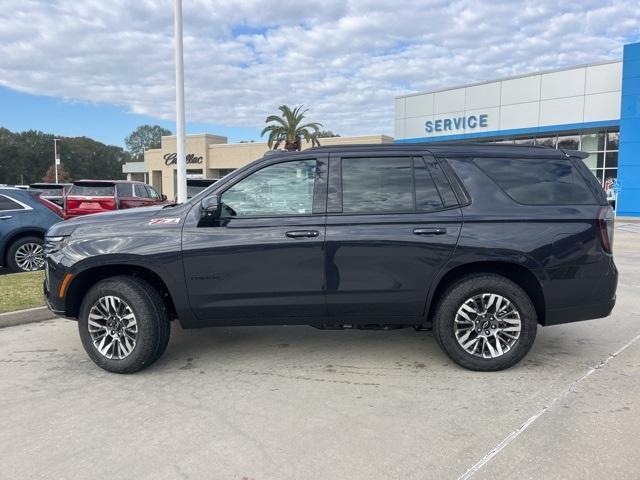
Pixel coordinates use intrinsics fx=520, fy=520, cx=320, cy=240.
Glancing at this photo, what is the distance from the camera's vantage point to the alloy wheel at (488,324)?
4402 mm

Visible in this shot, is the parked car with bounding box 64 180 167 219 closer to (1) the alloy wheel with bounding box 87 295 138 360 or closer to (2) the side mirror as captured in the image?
(1) the alloy wheel with bounding box 87 295 138 360

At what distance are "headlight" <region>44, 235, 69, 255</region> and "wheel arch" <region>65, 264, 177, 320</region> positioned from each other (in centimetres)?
31

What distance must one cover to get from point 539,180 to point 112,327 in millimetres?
3914

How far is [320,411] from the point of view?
376 centimetres

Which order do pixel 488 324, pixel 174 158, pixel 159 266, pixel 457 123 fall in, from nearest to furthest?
pixel 159 266 → pixel 488 324 → pixel 457 123 → pixel 174 158

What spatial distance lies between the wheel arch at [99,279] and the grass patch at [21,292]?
231cm

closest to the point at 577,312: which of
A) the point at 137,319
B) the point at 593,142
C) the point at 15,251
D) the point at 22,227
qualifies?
the point at 137,319

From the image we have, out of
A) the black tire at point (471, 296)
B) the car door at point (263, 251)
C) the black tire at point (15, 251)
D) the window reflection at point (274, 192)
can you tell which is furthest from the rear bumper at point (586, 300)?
the black tire at point (15, 251)

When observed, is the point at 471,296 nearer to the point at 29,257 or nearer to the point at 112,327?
the point at 112,327

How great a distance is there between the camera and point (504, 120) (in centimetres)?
3041

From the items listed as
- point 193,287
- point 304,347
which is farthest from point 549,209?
point 193,287

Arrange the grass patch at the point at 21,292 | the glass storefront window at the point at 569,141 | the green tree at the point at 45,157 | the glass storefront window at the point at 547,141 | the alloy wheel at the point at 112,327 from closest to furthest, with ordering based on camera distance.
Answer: the alloy wheel at the point at 112,327 < the grass patch at the point at 21,292 < the glass storefront window at the point at 569,141 < the glass storefront window at the point at 547,141 < the green tree at the point at 45,157

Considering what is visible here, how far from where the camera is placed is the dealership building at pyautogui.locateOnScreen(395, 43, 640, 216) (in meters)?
26.4

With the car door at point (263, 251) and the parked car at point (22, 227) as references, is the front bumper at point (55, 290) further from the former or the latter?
the parked car at point (22, 227)
